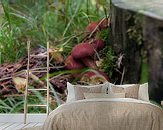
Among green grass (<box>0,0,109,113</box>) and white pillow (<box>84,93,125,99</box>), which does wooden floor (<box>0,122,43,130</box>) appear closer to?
green grass (<box>0,0,109,113</box>)

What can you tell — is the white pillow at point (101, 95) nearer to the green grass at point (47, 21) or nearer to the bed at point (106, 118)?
the bed at point (106, 118)

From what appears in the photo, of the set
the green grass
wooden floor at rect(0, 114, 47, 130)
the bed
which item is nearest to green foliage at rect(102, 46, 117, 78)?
the green grass

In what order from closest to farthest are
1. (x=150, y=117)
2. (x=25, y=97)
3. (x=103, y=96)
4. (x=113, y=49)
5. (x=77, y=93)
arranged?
(x=150, y=117)
(x=103, y=96)
(x=77, y=93)
(x=25, y=97)
(x=113, y=49)

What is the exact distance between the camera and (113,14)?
6262 millimetres

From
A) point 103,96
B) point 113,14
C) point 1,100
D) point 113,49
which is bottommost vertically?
point 1,100

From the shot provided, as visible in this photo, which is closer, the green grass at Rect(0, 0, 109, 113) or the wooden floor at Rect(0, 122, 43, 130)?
the wooden floor at Rect(0, 122, 43, 130)

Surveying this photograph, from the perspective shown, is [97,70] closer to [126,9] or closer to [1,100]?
[126,9]

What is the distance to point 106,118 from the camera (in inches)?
157

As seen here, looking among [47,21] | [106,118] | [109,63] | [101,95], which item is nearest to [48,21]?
[47,21]

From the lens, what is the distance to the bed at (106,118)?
156 inches

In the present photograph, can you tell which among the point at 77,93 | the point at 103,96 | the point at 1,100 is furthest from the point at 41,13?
the point at 103,96

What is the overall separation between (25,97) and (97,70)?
115 centimetres

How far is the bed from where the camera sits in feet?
13.0

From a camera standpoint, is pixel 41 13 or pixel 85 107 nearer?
pixel 85 107
